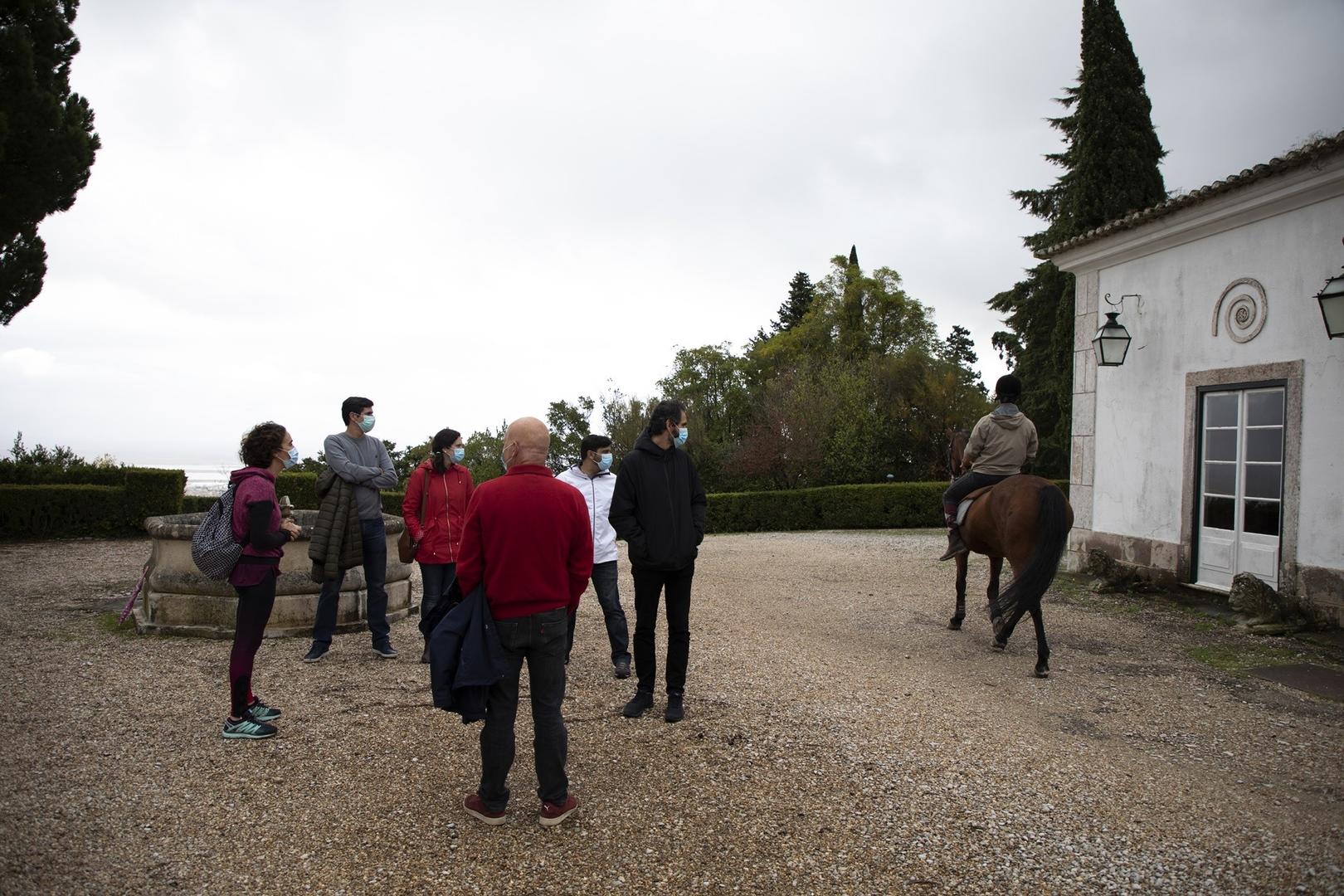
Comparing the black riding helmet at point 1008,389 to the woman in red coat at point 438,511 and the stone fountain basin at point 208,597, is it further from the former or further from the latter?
the stone fountain basin at point 208,597

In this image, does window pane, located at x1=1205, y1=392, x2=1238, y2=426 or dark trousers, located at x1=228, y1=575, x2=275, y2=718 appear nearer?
dark trousers, located at x1=228, y1=575, x2=275, y2=718

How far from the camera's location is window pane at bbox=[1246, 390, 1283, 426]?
8055mm

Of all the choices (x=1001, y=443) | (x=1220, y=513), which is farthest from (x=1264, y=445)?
(x=1001, y=443)

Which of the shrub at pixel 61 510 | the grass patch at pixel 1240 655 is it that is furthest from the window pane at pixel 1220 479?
the shrub at pixel 61 510

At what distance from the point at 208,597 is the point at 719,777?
529cm

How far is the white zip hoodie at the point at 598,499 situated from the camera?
238 inches

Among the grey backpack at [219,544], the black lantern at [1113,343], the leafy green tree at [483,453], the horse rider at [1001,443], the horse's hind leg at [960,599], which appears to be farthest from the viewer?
the leafy green tree at [483,453]

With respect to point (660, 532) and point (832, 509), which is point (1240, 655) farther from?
point (832, 509)

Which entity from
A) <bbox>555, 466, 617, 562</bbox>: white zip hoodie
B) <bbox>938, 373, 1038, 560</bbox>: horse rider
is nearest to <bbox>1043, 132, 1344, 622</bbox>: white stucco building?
<bbox>938, 373, 1038, 560</bbox>: horse rider

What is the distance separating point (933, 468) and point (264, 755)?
76.9 ft

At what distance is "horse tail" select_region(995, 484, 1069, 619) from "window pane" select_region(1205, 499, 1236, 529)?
344 cm

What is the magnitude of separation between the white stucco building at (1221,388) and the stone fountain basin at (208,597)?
850 centimetres

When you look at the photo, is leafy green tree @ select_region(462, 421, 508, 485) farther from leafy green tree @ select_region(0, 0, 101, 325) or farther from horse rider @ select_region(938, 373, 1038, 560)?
horse rider @ select_region(938, 373, 1038, 560)

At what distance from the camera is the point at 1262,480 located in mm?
8203
